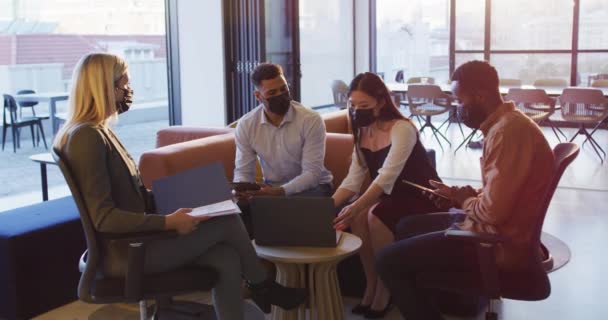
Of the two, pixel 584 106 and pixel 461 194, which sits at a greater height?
pixel 461 194

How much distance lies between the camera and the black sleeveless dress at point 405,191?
3559 millimetres

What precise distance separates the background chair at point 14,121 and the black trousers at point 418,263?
5562 millimetres

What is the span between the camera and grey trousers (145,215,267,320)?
282cm

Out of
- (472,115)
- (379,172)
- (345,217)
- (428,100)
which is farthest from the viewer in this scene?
(428,100)

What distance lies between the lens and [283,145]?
396 centimetres

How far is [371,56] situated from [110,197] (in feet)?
35.0

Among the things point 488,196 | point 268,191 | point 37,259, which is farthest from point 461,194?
point 37,259

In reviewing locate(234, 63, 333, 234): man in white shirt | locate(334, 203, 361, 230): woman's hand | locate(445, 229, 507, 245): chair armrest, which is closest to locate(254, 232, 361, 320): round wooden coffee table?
locate(334, 203, 361, 230): woman's hand

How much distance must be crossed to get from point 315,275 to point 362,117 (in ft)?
2.95

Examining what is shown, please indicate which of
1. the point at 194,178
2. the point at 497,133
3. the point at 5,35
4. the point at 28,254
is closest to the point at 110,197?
the point at 194,178

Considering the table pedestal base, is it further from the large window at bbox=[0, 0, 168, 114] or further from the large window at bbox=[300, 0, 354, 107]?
the large window at bbox=[300, 0, 354, 107]

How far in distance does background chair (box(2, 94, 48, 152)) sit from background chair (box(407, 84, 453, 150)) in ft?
15.7

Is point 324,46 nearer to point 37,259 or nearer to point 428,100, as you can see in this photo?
point 428,100

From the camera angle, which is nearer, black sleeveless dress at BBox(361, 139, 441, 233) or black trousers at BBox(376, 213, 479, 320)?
black trousers at BBox(376, 213, 479, 320)
